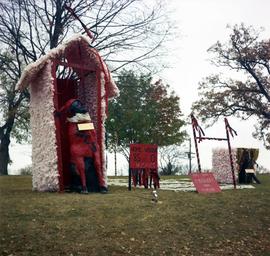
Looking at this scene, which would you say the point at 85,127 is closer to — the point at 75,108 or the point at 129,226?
the point at 75,108

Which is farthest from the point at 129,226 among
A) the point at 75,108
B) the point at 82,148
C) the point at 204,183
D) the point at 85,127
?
the point at 204,183

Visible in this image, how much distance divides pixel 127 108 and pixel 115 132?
232 centimetres

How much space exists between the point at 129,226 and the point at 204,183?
16.0ft

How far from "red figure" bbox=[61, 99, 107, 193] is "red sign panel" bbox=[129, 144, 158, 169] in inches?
43.3

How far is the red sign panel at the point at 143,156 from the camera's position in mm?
11938

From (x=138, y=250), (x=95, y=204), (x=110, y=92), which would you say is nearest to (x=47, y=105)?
(x=110, y=92)

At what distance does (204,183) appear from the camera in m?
11.9

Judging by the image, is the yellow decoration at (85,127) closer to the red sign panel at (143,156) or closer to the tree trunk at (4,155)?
the red sign panel at (143,156)

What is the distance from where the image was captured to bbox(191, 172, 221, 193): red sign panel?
38.4ft

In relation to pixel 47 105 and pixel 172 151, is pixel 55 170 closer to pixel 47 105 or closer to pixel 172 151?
pixel 47 105

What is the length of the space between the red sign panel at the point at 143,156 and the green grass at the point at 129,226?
1889 mm

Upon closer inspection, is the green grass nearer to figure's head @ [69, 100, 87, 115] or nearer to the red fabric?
the red fabric

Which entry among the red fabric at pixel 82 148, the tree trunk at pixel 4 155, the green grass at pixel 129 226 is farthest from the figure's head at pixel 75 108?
the tree trunk at pixel 4 155

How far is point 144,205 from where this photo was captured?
8.90 metres
